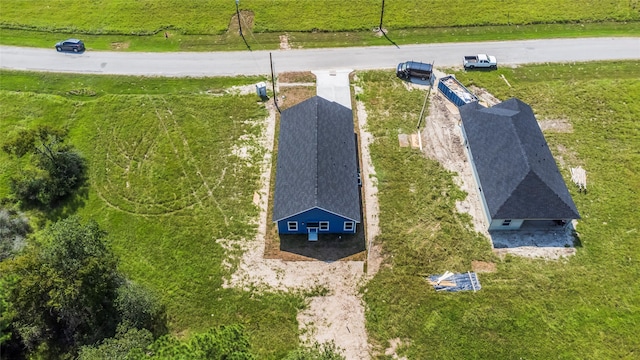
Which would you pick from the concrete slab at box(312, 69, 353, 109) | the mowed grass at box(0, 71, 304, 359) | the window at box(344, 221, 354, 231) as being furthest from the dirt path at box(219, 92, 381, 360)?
A: the concrete slab at box(312, 69, 353, 109)

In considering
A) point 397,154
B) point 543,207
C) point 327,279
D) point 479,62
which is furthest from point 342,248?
point 479,62

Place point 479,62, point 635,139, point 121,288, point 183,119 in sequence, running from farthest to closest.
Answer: point 479,62, point 183,119, point 635,139, point 121,288

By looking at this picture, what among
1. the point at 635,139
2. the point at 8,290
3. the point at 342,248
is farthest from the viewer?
the point at 635,139

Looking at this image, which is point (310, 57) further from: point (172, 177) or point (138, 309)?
point (138, 309)

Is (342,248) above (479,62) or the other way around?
the other way around

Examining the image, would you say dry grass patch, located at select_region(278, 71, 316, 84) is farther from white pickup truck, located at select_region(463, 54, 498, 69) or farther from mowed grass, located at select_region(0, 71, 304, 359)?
white pickup truck, located at select_region(463, 54, 498, 69)

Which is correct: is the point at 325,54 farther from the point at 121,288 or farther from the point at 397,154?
the point at 121,288

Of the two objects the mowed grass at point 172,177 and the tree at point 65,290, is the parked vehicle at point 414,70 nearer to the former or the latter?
the mowed grass at point 172,177


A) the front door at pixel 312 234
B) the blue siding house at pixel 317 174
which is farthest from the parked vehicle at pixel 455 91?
the front door at pixel 312 234
